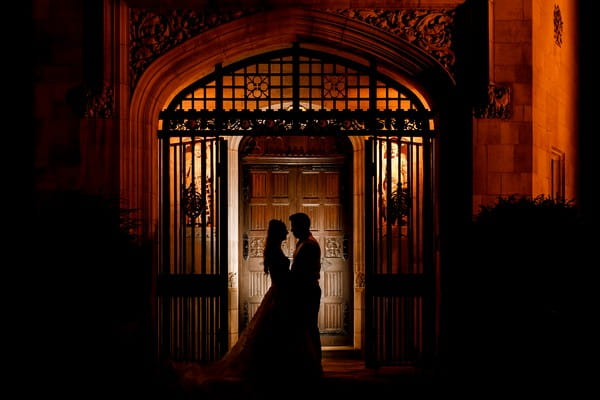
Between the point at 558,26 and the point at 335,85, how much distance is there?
2991 millimetres

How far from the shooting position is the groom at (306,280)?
7270mm

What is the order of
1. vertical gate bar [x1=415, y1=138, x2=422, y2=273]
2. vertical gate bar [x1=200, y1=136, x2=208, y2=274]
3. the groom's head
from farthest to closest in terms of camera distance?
vertical gate bar [x1=415, y1=138, x2=422, y2=273] → vertical gate bar [x1=200, y1=136, x2=208, y2=274] → the groom's head

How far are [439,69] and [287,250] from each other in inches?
153

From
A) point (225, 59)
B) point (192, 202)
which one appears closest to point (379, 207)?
point (192, 202)

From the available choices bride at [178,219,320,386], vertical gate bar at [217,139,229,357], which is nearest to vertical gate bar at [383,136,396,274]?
bride at [178,219,320,386]

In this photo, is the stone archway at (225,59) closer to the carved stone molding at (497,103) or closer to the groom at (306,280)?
the carved stone molding at (497,103)

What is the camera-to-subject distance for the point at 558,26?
368 inches

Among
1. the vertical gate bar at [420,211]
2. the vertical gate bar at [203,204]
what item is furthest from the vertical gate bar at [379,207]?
the vertical gate bar at [203,204]

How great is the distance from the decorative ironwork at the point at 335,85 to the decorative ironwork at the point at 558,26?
Answer: 8.79ft

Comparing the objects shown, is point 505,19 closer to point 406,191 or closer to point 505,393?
point 406,191

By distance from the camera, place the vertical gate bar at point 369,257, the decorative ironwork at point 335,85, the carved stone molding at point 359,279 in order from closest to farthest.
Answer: the vertical gate bar at point 369,257 → the decorative ironwork at point 335,85 → the carved stone molding at point 359,279

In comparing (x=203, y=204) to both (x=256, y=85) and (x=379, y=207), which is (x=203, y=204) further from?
(x=379, y=207)

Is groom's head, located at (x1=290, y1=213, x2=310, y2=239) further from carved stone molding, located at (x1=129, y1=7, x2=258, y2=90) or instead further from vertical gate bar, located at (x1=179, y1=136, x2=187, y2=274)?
carved stone molding, located at (x1=129, y1=7, x2=258, y2=90)

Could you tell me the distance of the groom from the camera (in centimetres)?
727
